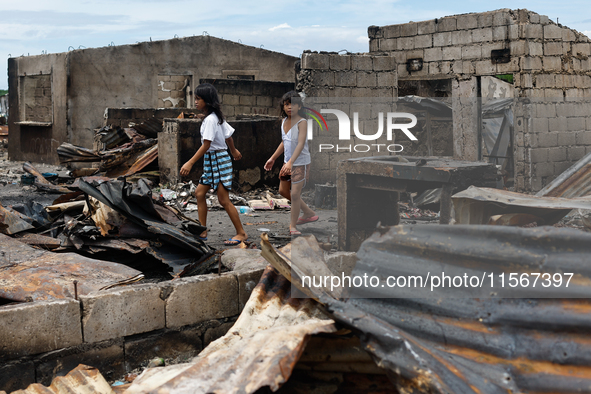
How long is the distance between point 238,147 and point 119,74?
8027 mm

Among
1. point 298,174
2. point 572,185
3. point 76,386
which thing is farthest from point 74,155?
point 572,185

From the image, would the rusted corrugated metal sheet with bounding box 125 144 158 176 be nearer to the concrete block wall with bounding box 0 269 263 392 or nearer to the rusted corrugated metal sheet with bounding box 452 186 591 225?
the concrete block wall with bounding box 0 269 263 392

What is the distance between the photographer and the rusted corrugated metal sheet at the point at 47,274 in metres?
3.30

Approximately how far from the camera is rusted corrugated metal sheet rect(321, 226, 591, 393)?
5.94 feet

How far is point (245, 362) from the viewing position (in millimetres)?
1998

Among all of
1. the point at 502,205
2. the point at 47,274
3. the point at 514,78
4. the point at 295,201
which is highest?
the point at 514,78

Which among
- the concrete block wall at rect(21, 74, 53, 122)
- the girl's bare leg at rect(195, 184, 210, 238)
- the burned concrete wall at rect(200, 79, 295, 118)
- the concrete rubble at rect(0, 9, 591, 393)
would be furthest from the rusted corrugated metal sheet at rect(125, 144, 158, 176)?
the concrete block wall at rect(21, 74, 53, 122)

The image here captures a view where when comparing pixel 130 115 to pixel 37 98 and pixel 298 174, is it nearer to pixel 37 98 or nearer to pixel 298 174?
pixel 37 98

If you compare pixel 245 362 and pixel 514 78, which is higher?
pixel 514 78

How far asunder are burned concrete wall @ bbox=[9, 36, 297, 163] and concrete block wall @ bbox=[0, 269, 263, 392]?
44.7 ft

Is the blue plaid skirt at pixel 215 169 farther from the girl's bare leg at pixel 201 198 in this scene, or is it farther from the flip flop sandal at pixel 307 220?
the flip flop sandal at pixel 307 220

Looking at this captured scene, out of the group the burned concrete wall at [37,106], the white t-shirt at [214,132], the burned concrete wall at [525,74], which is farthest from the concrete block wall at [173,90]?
the white t-shirt at [214,132]

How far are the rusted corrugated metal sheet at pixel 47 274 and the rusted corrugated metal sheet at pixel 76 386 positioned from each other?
0.68 m

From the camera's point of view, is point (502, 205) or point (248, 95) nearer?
point (502, 205)
